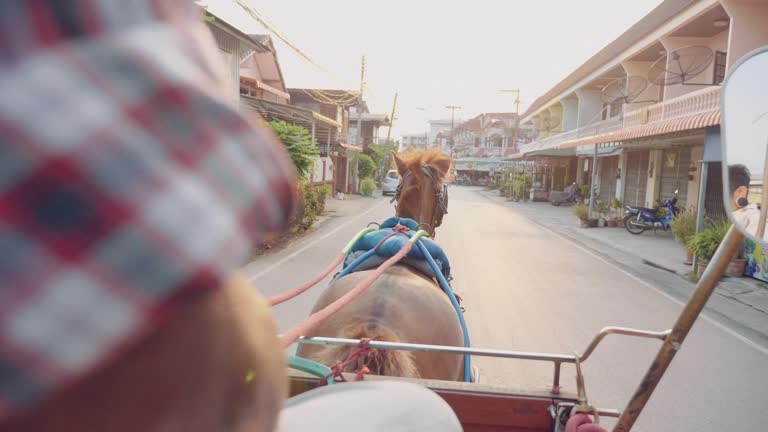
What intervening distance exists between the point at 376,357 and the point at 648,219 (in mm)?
15207

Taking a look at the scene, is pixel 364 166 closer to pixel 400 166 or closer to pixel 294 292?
pixel 400 166

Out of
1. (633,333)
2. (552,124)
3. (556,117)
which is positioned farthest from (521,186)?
(633,333)

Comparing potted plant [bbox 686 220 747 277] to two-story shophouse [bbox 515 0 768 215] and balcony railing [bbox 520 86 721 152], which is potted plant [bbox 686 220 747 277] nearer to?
two-story shophouse [bbox 515 0 768 215]

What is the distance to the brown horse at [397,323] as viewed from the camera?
2.02 m

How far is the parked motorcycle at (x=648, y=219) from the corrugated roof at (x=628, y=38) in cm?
538

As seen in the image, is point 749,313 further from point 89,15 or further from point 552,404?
point 89,15

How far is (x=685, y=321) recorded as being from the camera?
4.28 ft

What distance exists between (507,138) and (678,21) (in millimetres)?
50197

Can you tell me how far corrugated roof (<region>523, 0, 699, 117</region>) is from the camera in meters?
15.2

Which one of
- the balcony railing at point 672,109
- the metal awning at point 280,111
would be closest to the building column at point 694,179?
the balcony railing at point 672,109

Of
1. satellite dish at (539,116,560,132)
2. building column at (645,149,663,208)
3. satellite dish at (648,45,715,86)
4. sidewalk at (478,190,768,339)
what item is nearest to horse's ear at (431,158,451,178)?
sidewalk at (478,190,768,339)

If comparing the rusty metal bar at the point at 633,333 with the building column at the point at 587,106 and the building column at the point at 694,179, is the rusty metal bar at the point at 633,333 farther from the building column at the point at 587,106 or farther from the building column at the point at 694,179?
the building column at the point at 587,106

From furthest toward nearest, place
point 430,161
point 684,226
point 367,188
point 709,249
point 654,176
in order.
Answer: point 367,188 < point 654,176 < point 684,226 < point 709,249 < point 430,161

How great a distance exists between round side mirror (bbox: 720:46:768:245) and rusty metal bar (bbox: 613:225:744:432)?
60mm
